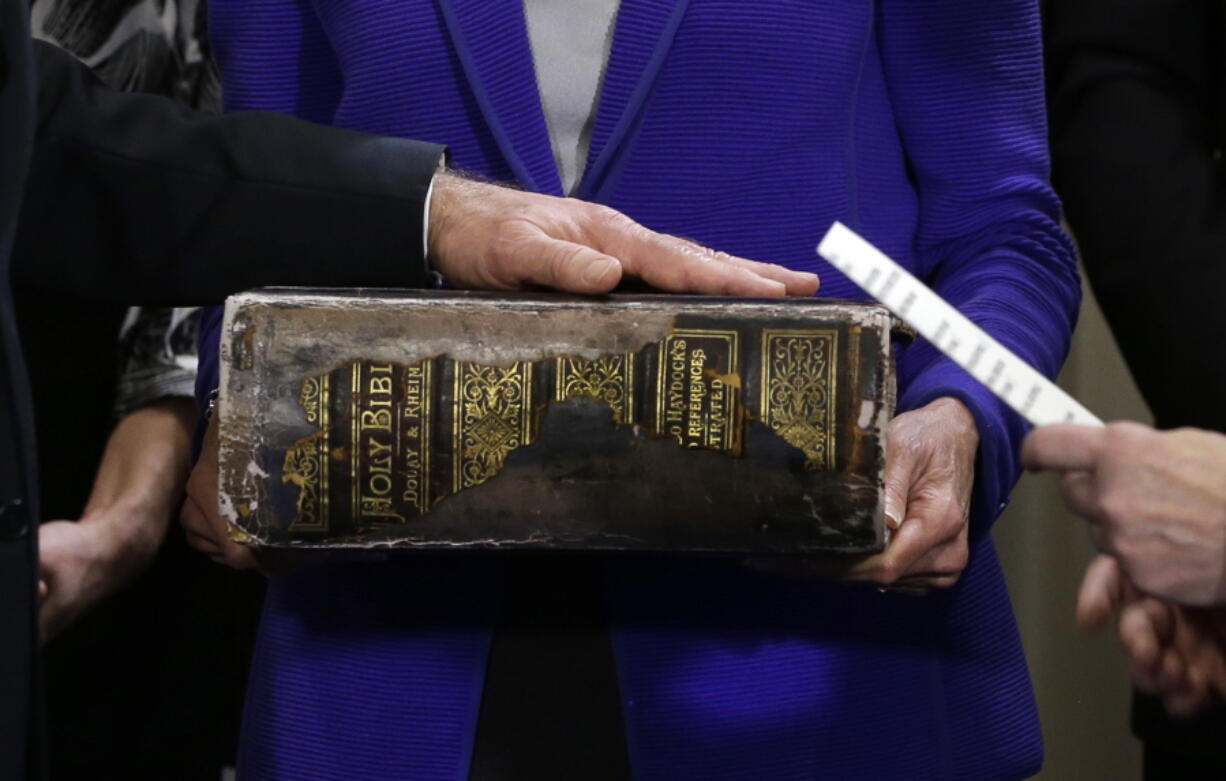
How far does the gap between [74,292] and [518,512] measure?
0.32 meters

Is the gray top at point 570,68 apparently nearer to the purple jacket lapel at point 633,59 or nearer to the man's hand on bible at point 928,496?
the purple jacket lapel at point 633,59

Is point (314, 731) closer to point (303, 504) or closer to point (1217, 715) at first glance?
point (303, 504)

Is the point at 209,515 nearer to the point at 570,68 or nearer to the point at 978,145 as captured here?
the point at 570,68

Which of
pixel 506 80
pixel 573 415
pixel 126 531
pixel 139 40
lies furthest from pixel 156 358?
pixel 573 415

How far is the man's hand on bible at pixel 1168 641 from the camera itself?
0.70 m

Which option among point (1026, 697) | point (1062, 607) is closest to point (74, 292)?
point (1026, 697)

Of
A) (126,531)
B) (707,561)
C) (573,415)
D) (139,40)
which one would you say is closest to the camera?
(573,415)

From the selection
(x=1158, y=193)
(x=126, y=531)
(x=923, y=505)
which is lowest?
(x=126, y=531)

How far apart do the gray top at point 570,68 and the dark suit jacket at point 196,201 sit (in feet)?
0.30

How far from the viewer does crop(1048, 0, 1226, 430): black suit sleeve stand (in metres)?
1.09

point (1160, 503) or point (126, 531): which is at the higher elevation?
point (1160, 503)

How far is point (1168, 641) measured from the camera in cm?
72

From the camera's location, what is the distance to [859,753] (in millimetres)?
781

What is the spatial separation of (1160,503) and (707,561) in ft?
0.75
